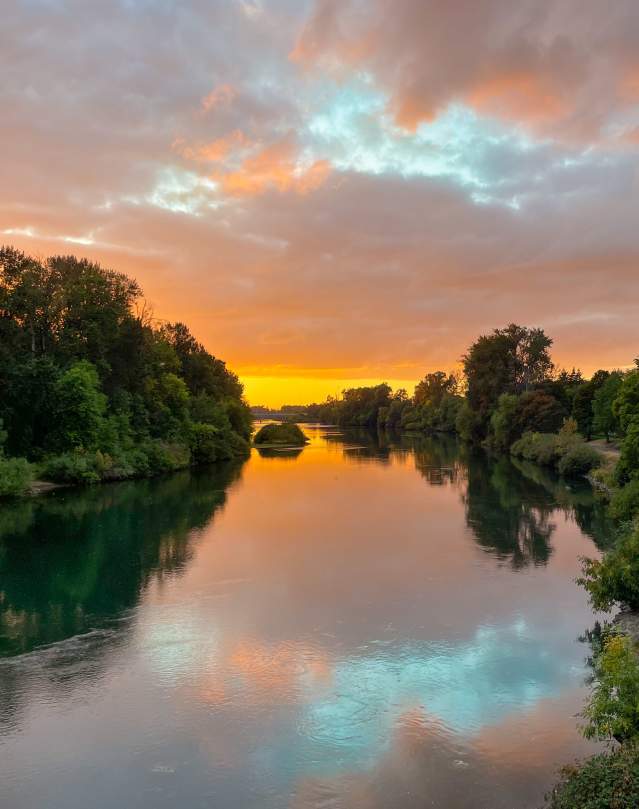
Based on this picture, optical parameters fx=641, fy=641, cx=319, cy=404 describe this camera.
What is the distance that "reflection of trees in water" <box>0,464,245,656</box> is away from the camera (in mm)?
17625

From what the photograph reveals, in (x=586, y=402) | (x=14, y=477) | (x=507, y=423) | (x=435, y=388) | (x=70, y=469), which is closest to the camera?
(x=14, y=477)

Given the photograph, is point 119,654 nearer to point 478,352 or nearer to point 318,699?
point 318,699

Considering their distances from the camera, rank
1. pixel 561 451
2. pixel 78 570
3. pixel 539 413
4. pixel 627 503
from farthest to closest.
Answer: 1. pixel 539 413
2. pixel 561 451
3. pixel 627 503
4. pixel 78 570

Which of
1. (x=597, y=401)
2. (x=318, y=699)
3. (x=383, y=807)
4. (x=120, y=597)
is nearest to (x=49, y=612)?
(x=120, y=597)

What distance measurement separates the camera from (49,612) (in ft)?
59.5

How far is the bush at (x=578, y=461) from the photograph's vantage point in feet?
167

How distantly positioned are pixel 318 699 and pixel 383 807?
356 cm

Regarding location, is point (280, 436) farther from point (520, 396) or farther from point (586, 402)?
point (586, 402)

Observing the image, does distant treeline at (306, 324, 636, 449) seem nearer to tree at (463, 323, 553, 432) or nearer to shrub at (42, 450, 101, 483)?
tree at (463, 323, 553, 432)

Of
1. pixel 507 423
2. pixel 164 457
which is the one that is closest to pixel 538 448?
pixel 507 423

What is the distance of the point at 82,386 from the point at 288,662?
35838 millimetres

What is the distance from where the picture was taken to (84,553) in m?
25.3

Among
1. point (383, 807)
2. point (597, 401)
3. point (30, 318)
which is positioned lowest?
point (383, 807)

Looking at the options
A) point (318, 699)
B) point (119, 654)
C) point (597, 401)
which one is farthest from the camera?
point (597, 401)
